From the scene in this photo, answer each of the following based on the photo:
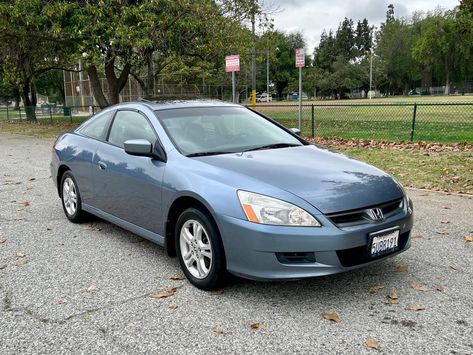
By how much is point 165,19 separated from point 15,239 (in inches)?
485

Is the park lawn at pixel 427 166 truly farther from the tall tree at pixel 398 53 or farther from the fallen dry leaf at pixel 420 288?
the tall tree at pixel 398 53

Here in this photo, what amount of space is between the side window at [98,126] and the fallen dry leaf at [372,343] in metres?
3.62

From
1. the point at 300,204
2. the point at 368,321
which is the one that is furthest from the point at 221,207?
the point at 368,321

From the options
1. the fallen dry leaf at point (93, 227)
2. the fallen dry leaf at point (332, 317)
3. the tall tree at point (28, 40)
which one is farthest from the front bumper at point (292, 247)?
the tall tree at point (28, 40)

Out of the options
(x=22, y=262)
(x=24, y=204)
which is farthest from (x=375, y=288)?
(x=24, y=204)

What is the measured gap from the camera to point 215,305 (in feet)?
11.9

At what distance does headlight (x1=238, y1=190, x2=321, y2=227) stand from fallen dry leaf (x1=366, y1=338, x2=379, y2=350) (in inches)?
32.2

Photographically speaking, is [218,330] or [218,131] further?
[218,131]

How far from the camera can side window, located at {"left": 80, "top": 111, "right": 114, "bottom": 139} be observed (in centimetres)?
545

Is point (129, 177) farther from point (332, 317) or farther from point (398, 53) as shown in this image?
point (398, 53)

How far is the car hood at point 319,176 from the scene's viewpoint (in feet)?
11.4

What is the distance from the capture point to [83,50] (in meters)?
16.7

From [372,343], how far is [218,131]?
97.9 inches

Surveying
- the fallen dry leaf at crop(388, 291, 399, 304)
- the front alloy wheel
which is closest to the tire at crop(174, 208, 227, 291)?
the front alloy wheel
